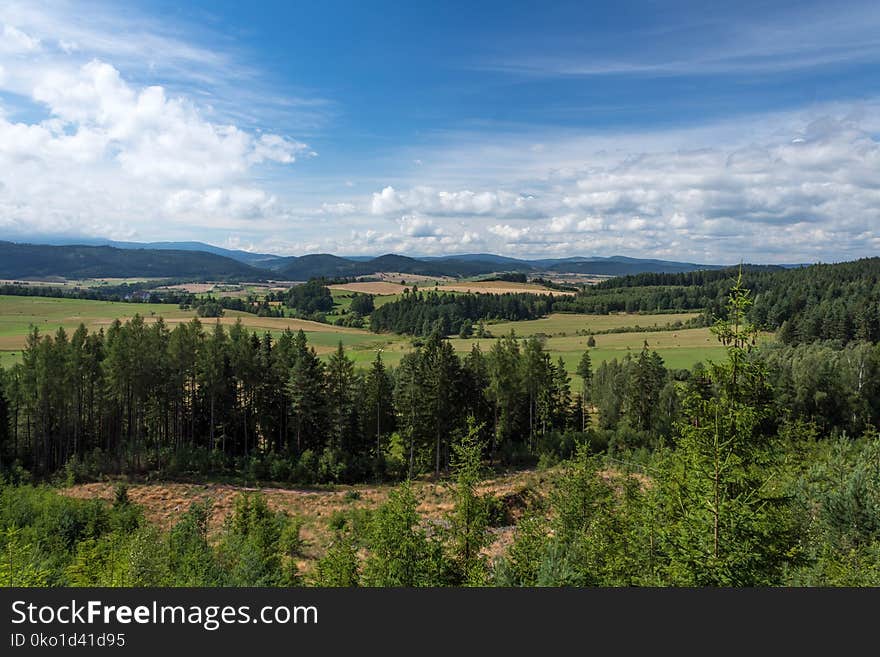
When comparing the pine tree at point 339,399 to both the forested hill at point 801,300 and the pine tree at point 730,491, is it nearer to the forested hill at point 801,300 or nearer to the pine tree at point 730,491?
the forested hill at point 801,300

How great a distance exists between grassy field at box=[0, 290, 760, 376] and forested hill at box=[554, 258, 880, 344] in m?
12.9

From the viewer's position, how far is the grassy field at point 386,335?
95.3m

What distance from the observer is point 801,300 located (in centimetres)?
12100

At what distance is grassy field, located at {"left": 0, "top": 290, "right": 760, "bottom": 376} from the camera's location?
9531 cm

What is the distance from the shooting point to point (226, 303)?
6732 inches

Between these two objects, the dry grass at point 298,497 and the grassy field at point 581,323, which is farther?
the grassy field at point 581,323

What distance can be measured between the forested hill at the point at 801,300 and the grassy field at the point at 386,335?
12.9 m

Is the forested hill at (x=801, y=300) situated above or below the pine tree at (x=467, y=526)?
above

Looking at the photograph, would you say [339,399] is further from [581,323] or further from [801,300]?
[801,300]

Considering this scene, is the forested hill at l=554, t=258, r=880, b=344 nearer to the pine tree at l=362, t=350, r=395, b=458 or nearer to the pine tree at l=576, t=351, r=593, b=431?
the pine tree at l=576, t=351, r=593, b=431

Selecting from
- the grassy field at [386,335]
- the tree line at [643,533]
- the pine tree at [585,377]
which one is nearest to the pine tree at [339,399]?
the tree line at [643,533]

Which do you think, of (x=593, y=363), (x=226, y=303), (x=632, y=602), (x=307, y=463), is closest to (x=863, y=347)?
(x=593, y=363)

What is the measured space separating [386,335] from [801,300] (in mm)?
101888

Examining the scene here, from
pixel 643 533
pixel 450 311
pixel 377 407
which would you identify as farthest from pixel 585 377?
pixel 643 533
